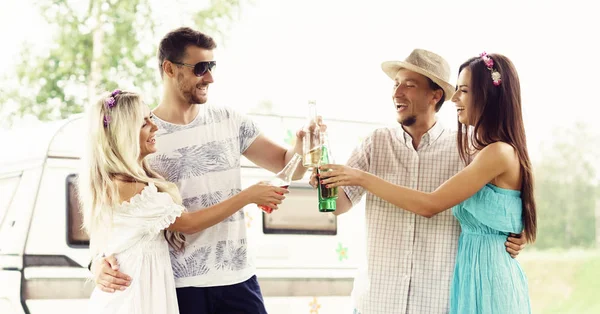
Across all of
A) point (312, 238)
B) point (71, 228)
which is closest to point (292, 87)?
point (312, 238)

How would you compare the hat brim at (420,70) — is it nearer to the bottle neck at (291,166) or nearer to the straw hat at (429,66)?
the straw hat at (429,66)

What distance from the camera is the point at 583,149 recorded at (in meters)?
12.9

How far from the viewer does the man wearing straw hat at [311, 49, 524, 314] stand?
9.50 feet

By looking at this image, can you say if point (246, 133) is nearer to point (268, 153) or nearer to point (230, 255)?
point (268, 153)

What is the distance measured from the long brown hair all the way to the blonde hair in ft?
3.38

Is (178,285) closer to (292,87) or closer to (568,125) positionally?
(292,87)

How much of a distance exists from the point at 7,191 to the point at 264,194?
2.46 m

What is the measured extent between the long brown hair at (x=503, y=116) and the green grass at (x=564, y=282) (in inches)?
322

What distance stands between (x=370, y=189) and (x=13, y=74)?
22.6 ft

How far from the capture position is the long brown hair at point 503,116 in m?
2.74

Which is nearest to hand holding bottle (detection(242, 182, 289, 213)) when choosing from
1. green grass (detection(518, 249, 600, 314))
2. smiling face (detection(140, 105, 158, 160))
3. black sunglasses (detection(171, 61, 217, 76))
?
smiling face (detection(140, 105, 158, 160))

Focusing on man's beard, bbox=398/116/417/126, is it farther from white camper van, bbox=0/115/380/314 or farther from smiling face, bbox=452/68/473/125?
white camper van, bbox=0/115/380/314

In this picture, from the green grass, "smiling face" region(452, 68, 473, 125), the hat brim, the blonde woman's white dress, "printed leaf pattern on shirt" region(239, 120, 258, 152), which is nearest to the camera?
the blonde woman's white dress

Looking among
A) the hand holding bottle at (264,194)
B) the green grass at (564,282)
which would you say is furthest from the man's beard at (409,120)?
the green grass at (564,282)
